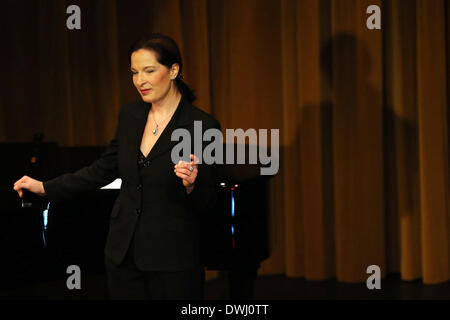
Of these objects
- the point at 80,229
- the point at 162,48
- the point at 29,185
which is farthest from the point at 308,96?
the point at 29,185

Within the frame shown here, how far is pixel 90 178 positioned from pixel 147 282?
1.32ft

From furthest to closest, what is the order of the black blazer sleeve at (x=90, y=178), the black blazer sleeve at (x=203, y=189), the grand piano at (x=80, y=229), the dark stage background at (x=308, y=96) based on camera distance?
the dark stage background at (x=308, y=96) → the grand piano at (x=80, y=229) → the black blazer sleeve at (x=90, y=178) → the black blazer sleeve at (x=203, y=189)

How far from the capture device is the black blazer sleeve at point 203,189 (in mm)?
1895

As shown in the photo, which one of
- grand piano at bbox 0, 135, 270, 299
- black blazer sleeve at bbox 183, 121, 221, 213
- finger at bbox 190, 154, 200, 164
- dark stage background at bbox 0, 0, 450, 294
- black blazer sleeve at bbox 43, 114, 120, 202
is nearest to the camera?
finger at bbox 190, 154, 200, 164

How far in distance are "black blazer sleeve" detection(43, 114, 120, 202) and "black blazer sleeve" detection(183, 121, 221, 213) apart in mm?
334

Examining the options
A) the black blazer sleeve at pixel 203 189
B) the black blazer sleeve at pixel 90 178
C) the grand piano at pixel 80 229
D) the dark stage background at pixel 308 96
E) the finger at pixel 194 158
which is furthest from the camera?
the dark stage background at pixel 308 96

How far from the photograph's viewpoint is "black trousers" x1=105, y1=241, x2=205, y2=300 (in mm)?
1943

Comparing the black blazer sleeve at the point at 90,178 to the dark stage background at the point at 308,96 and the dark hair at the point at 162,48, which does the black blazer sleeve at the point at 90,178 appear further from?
the dark stage background at the point at 308,96

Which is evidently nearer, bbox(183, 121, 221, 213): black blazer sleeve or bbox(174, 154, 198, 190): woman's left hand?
bbox(174, 154, 198, 190): woman's left hand

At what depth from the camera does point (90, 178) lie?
209 centimetres

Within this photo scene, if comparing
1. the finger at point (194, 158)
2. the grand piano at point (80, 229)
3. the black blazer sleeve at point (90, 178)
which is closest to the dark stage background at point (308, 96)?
the grand piano at point (80, 229)

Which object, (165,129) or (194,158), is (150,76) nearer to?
(165,129)

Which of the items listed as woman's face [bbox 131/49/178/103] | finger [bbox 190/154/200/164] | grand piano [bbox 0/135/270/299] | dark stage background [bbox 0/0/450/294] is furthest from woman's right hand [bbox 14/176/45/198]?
dark stage background [bbox 0/0/450/294]

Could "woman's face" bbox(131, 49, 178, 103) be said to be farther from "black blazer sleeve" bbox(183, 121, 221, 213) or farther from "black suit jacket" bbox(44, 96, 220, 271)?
"black blazer sleeve" bbox(183, 121, 221, 213)
